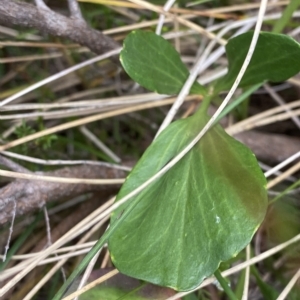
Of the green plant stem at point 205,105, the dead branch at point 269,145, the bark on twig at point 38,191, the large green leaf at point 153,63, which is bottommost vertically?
the bark on twig at point 38,191

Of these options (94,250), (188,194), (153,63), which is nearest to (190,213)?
(188,194)

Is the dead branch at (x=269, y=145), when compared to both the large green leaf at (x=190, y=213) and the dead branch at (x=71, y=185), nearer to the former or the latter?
the dead branch at (x=71, y=185)

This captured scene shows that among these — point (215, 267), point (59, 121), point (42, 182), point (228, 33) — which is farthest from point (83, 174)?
point (228, 33)

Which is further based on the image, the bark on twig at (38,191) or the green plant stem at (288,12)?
the green plant stem at (288,12)

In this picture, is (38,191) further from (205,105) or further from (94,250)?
(205,105)

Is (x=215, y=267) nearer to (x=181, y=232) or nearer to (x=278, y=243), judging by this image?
(x=181, y=232)

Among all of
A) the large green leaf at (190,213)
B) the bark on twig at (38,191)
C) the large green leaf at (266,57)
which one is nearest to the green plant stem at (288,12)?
the large green leaf at (266,57)
